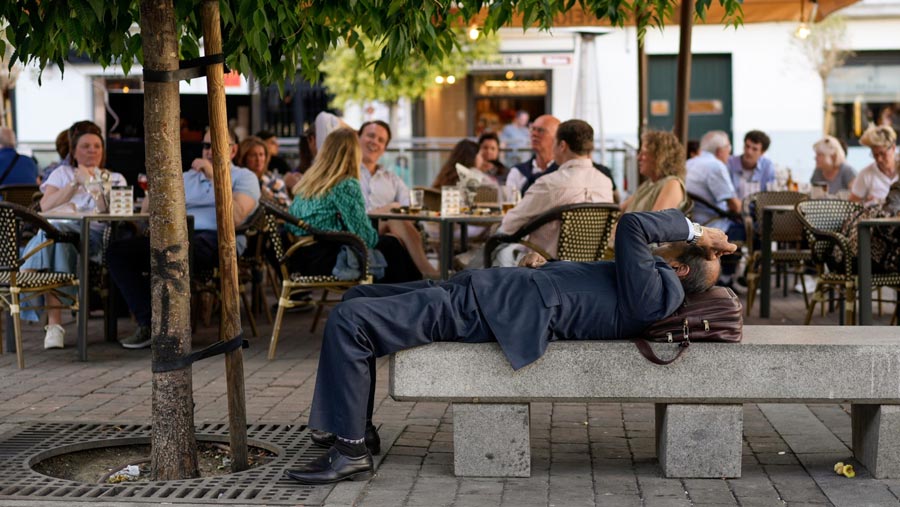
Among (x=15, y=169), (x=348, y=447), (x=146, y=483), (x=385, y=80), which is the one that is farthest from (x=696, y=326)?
(x=385, y=80)

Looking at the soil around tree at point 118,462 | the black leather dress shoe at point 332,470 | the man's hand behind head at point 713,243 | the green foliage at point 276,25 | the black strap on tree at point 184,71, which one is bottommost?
the soil around tree at point 118,462

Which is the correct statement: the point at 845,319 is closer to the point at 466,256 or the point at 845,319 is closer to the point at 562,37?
the point at 466,256

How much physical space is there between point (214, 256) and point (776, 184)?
5669 millimetres

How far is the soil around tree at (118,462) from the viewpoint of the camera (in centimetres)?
527

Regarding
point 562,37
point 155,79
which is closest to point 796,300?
point 155,79

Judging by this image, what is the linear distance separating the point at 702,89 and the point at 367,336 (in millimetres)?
23545

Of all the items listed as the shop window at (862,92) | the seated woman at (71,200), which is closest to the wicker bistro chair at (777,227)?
the seated woman at (71,200)

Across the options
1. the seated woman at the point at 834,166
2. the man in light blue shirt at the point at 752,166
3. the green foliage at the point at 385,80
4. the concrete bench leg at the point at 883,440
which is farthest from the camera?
the green foliage at the point at 385,80

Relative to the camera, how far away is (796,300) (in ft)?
38.7

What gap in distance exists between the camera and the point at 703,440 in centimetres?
502

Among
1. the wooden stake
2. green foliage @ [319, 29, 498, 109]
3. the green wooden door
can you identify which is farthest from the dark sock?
the green wooden door

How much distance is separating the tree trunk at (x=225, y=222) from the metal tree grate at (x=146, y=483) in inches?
7.7

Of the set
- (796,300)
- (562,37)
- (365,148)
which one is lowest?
(796,300)

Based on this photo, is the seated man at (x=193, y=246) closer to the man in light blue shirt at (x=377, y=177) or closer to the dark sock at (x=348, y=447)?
the man in light blue shirt at (x=377, y=177)
